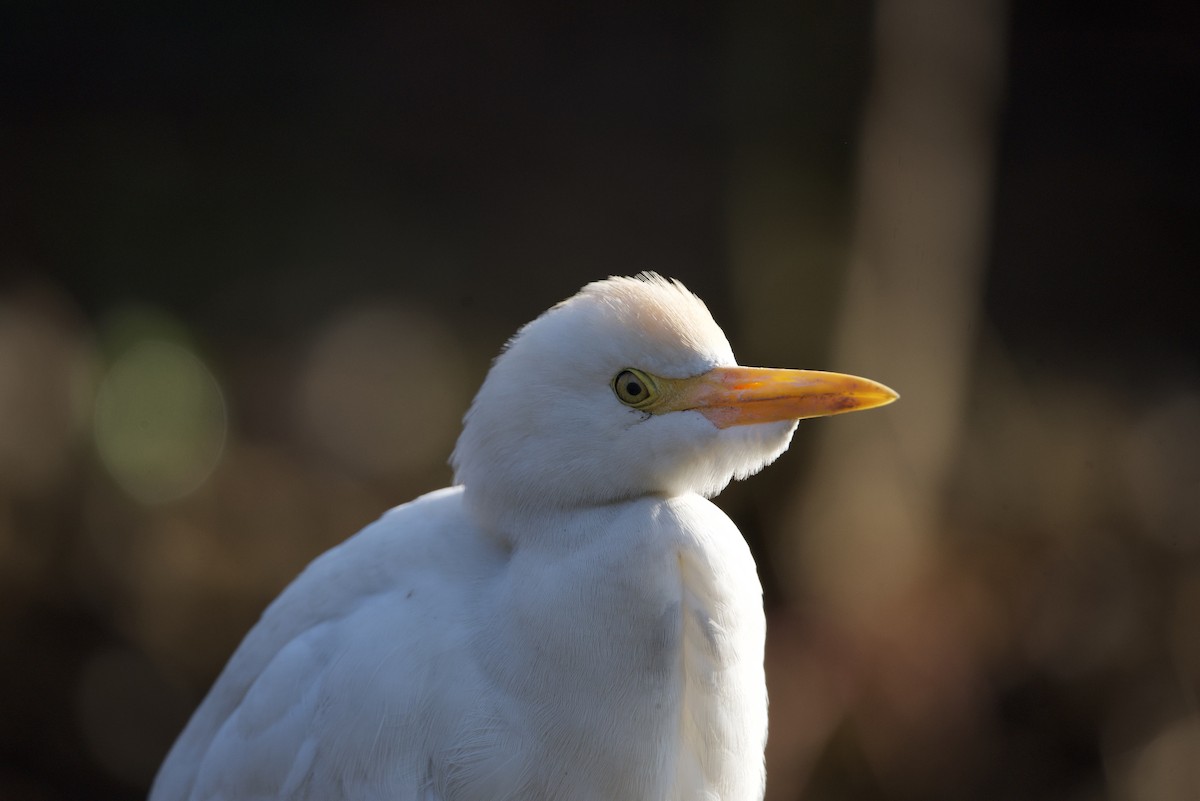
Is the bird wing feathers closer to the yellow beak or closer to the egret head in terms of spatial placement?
the egret head

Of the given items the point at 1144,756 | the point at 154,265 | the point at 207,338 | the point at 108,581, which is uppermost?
the point at 154,265

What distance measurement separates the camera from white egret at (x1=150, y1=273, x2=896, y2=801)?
1198 millimetres

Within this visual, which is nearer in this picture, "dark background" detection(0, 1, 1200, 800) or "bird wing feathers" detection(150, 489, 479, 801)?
"bird wing feathers" detection(150, 489, 479, 801)

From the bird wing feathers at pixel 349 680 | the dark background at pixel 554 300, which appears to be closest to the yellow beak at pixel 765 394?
the bird wing feathers at pixel 349 680

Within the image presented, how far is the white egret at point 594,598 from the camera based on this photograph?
1.20m

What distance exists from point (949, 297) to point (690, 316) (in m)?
2.11

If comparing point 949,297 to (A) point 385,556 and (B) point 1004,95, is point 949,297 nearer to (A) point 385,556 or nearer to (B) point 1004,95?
(B) point 1004,95

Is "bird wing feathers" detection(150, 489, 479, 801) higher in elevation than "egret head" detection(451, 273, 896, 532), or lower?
lower

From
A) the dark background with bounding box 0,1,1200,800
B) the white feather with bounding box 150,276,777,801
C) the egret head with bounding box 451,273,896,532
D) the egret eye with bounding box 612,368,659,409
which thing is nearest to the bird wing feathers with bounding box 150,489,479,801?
the white feather with bounding box 150,276,777,801

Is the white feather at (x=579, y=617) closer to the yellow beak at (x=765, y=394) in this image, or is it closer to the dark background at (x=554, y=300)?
the yellow beak at (x=765, y=394)

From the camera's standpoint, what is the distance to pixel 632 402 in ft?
3.97

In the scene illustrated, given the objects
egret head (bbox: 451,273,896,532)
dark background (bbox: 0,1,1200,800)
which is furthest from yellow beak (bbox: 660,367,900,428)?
dark background (bbox: 0,1,1200,800)

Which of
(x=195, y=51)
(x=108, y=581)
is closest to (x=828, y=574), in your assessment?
(x=108, y=581)

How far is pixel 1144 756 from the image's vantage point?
9.21ft
